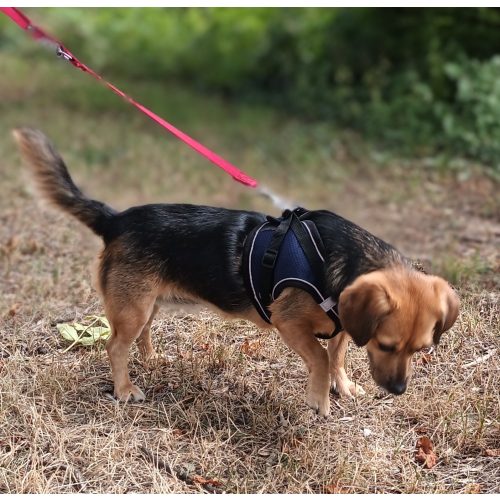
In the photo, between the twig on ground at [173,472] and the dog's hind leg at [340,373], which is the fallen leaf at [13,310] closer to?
the twig on ground at [173,472]

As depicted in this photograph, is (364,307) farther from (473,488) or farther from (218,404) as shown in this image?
(218,404)

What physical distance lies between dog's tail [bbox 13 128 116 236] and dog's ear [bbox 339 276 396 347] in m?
1.56

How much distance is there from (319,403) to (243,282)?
0.77 m

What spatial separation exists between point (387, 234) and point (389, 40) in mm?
5729

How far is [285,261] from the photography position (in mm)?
4066

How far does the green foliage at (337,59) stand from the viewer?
11.0 metres

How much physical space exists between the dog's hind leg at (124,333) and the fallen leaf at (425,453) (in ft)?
5.13

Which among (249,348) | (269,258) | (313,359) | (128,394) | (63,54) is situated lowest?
(128,394)

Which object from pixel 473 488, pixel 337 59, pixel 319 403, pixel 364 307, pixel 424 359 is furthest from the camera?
pixel 337 59

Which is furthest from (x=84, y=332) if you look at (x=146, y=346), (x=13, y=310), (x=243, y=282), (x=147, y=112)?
(x=147, y=112)

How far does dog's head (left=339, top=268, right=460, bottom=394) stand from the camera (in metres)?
3.65

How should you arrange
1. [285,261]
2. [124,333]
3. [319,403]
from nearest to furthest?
1. [285,261]
2. [319,403]
3. [124,333]

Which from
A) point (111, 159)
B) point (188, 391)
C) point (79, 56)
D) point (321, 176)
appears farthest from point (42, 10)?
point (188, 391)

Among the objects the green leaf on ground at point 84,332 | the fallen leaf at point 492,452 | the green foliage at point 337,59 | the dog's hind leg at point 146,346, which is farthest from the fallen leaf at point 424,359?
the green foliage at point 337,59
